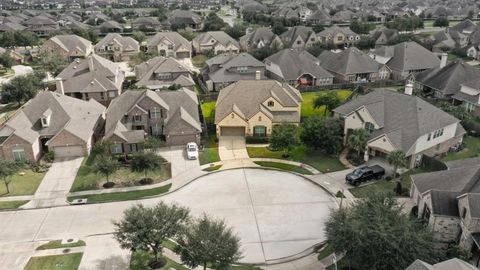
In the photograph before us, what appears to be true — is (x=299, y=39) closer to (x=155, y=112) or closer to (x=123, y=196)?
(x=155, y=112)

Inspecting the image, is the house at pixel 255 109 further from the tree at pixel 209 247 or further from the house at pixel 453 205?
the tree at pixel 209 247

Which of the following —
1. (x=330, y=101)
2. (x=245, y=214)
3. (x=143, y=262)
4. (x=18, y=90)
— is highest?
(x=18, y=90)

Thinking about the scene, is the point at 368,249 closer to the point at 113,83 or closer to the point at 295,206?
the point at 295,206

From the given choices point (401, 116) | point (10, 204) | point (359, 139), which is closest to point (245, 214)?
point (359, 139)

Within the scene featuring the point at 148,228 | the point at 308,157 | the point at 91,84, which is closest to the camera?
the point at 148,228

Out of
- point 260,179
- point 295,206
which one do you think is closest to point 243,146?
point 260,179

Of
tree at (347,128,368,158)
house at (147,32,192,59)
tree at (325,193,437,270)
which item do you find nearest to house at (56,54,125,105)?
house at (147,32,192,59)

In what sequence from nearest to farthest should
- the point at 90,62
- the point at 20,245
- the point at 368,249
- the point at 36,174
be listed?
1. the point at 368,249
2. the point at 20,245
3. the point at 36,174
4. the point at 90,62

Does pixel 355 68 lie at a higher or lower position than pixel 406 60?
lower
